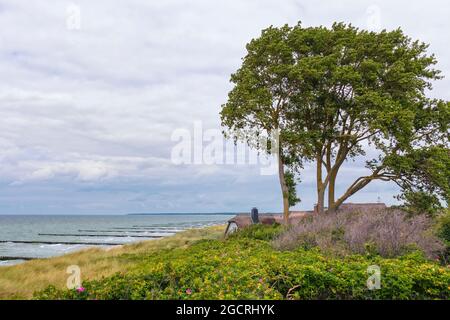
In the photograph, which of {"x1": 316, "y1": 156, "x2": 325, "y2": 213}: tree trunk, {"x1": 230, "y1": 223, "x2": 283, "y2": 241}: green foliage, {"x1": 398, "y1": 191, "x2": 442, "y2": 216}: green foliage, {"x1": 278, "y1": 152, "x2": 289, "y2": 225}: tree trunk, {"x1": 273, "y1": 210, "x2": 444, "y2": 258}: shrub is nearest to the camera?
{"x1": 273, "y1": 210, "x2": 444, "y2": 258}: shrub

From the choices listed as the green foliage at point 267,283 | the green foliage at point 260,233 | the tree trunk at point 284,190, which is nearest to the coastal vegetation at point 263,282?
the green foliage at point 267,283

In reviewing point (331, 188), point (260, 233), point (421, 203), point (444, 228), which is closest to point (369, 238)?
point (444, 228)

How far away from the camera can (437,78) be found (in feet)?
81.5

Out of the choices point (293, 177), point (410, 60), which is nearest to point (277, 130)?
point (293, 177)

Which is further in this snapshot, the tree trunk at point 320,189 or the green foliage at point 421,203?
the tree trunk at point 320,189

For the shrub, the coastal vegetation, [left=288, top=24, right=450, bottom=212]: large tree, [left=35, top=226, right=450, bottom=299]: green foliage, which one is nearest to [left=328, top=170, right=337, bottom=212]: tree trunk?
[left=288, top=24, right=450, bottom=212]: large tree

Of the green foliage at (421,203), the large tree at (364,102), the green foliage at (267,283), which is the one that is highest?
the large tree at (364,102)

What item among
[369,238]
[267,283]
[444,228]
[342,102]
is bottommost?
[267,283]

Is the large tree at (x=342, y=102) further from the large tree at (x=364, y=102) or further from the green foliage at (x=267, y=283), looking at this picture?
the green foliage at (x=267, y=283)

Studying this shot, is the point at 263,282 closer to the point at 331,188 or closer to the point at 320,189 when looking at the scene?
the point at 320,189

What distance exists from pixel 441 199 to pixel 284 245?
12.9 m

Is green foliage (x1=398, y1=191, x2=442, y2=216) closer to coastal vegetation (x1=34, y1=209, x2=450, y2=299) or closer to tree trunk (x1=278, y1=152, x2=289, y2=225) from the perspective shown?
tree trunk (x1=278, y1=152, x2=289, y2=225)
